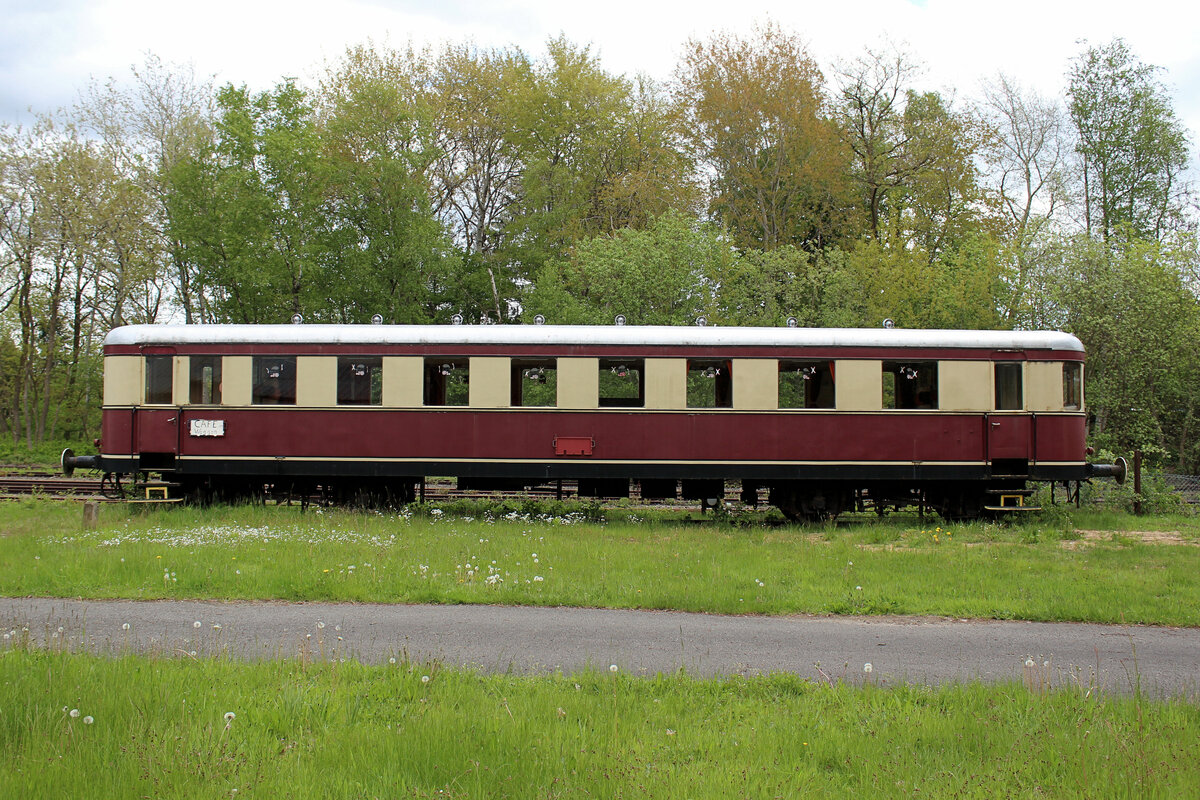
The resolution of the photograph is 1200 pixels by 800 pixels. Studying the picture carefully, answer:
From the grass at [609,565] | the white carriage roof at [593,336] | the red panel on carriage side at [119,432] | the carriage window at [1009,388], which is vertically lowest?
the grass at [609,565]

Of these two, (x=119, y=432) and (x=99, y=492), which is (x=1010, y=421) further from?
(x=99, y=492)

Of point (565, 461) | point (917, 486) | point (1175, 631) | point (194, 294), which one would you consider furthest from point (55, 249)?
point (1175, 631)

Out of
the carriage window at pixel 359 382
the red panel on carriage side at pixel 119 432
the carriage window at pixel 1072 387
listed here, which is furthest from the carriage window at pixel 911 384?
the red panel on carriage side at pixel 119 432

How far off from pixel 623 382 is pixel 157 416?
8021mm

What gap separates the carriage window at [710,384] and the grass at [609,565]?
216 centimetres

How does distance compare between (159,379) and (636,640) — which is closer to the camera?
(636,640)

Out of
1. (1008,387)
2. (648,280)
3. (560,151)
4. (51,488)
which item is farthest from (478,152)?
(1008,387)

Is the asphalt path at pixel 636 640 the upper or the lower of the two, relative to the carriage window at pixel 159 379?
lower

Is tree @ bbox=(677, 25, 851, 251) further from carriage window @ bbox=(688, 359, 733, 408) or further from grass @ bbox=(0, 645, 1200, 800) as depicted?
grass @ bbox=(0, 645, 1200, 800)

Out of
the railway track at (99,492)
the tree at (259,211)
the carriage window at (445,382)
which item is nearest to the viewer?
the carriage window at (445,382)

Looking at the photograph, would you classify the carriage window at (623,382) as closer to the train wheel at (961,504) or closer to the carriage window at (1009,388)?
the train wheel at (961,504)

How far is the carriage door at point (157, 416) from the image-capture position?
591 inches

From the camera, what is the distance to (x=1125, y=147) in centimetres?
3459

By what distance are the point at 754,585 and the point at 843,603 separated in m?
0.96
